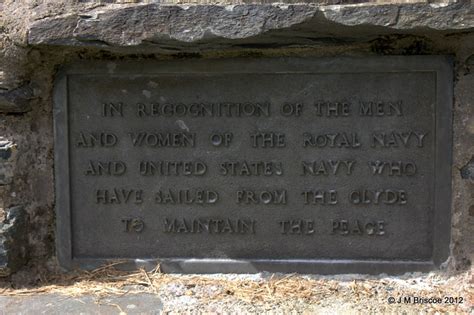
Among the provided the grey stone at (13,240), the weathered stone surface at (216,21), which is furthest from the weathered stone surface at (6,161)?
the weathered stone surface at (216,21)

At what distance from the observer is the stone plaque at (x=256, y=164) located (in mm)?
2287

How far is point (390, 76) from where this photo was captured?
7.46 feet

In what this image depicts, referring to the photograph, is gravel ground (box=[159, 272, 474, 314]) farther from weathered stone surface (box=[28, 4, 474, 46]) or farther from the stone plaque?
weathered stone surface (box=[28, 4, 474, 46])

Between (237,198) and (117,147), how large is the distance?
Answer: 63 cm

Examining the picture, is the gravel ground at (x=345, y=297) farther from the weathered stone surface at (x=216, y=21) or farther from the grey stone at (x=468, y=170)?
the weathered stone surface at (x=216, y=21)

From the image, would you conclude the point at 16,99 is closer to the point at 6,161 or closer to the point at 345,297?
Answer: the point at 6,161

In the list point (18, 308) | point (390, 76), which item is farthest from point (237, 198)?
point (18, 308)

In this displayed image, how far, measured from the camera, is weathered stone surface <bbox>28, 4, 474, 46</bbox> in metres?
1.99

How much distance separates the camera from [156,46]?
217cm

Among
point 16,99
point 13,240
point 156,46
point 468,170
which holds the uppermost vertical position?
point 156,46

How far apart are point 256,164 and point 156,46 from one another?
0.71 metres

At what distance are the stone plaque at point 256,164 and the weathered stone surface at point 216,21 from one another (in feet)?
0.83

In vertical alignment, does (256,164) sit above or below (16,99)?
below

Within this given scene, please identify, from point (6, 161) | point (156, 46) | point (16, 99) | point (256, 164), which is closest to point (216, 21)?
point (156, 46)
